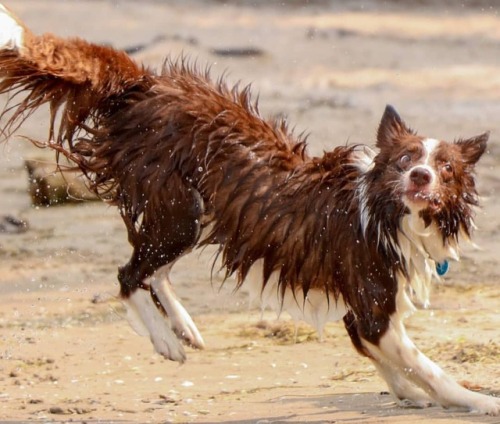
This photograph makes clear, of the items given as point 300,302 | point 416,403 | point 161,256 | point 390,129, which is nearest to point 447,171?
point 390,129

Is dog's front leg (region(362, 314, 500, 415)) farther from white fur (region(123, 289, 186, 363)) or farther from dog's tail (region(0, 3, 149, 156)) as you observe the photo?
dog's tail (region(0, 3, 149, 156))

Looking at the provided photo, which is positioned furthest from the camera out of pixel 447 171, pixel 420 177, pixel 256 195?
pixel 256 195

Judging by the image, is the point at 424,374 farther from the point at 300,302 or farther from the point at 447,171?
the point at 447,171

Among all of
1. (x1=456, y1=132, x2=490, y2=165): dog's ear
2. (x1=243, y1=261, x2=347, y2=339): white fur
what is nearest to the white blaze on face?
(x1=456, y1=132, x2=490, y2=165): dog's ear

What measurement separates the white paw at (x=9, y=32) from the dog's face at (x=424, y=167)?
78.3 inches

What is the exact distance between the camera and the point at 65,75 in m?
8.18

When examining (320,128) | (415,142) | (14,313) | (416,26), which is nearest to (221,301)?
(14,313)

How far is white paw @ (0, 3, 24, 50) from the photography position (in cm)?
813

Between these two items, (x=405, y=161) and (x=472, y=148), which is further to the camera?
(x=472, y=148)

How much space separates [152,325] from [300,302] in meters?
0.84

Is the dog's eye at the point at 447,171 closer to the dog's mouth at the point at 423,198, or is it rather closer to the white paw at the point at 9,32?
the dog's mouth at the point at 423,198

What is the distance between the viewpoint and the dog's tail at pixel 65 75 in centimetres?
817

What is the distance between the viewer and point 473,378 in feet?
A: 27.6

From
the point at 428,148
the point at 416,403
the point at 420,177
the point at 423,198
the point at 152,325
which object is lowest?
the point at 416,403
